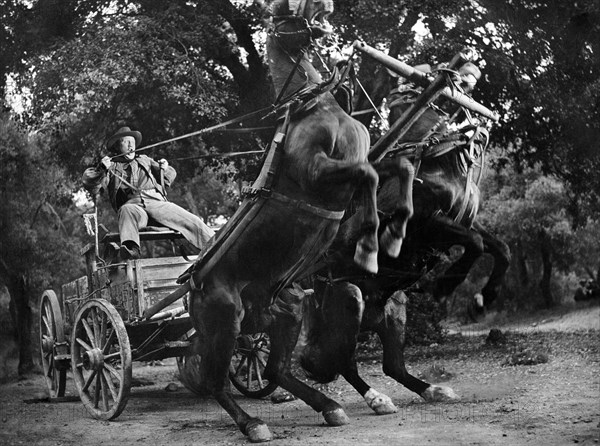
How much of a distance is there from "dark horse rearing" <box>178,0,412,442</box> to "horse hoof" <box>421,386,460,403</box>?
3.93 ft

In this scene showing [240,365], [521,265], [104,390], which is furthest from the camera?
[521,265]

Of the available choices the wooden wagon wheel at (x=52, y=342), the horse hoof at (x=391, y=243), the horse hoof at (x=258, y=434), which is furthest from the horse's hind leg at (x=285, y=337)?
the wooden wagon wheel at (x=52, y=342)

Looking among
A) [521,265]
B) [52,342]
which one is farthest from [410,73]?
[521,265]

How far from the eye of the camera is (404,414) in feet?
22.1

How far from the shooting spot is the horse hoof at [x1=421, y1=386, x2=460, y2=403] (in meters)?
7.16

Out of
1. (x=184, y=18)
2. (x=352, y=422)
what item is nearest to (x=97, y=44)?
(x=184, y=18)

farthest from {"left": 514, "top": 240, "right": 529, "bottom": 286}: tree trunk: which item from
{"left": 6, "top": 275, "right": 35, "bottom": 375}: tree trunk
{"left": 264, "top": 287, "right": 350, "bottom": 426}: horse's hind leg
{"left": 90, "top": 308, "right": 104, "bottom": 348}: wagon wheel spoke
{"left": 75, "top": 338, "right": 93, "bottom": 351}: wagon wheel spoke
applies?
{"left": 264, "top": 287, "right": 350, "bottom": 426}: horse's hind leg

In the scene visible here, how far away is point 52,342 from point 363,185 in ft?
16.3

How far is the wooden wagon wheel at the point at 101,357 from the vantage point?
710 cm

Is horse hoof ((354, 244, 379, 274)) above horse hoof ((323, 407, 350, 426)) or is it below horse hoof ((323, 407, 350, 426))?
above

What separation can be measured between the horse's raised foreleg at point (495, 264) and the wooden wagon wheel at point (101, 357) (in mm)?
3132

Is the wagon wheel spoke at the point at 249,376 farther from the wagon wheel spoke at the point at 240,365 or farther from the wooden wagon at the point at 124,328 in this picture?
the wooden wagon at the point at 124,328

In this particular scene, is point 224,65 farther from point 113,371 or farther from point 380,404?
point 380,404

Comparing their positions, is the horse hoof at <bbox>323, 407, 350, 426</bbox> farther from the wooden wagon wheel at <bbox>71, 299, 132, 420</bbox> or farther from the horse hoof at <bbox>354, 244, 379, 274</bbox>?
the wooden wagon wheel at <bbox>71, 299, 132, 420</bbox>
